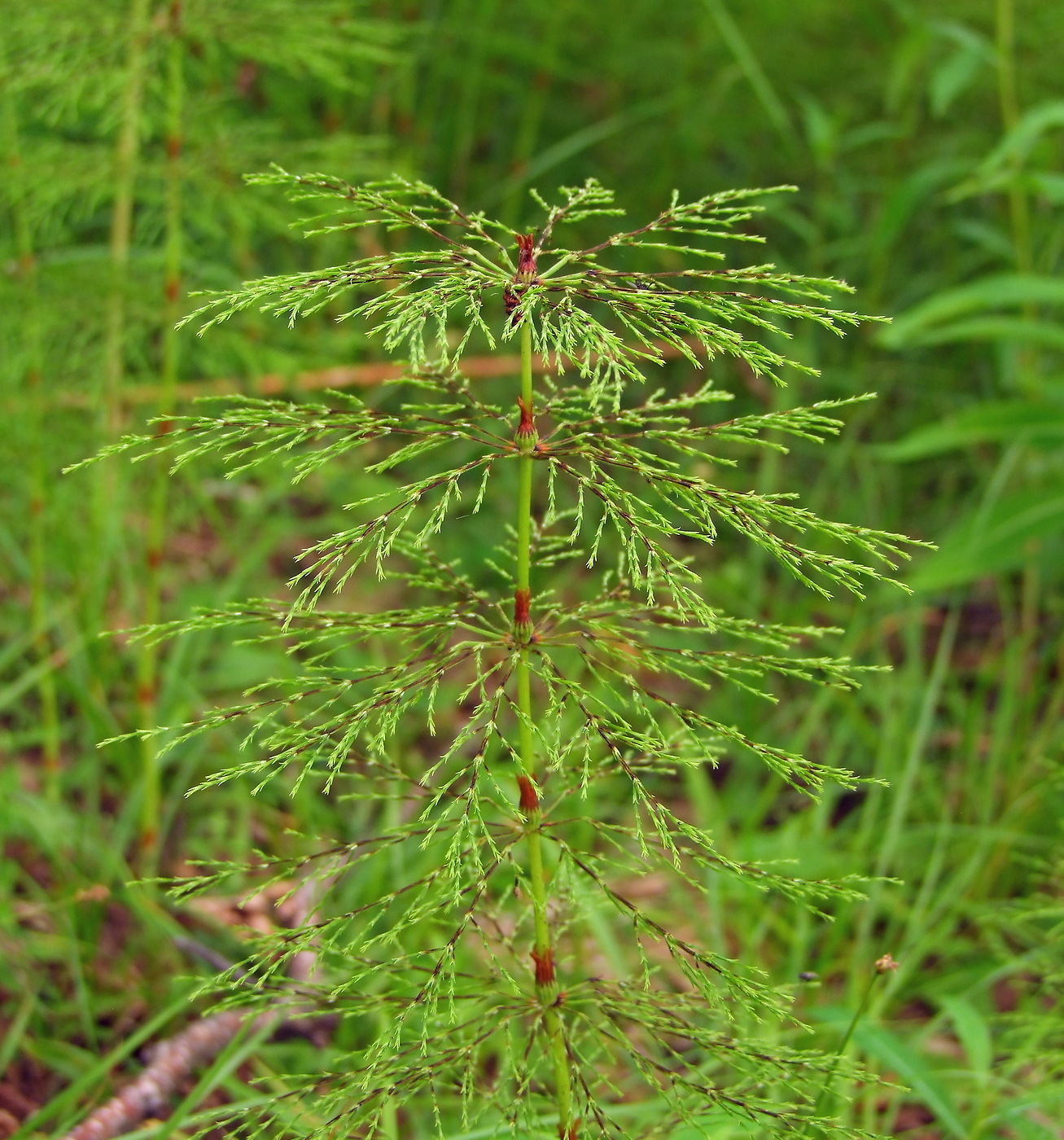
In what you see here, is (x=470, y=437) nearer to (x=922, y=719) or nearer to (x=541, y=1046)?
(x=541, y=1046)

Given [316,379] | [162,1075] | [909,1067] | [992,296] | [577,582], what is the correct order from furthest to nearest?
[316,379]
[577,582]
[992,296]
[162,1075]
[909,1067]

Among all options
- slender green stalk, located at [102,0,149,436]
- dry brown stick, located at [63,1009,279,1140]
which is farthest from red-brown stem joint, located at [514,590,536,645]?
slender green stalk, located at [102,0,149,436]

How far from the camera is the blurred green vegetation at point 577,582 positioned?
1874 mm

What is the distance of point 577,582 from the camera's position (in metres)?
3.09

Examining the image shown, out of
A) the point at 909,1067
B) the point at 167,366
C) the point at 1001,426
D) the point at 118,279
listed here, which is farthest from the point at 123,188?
the point at 909,1067

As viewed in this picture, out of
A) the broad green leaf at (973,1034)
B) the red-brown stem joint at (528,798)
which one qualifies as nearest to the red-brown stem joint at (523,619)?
the red-brown stem joint at (528,798)

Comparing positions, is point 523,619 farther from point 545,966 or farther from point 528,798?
point 545,966

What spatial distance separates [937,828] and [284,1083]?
1.26 m

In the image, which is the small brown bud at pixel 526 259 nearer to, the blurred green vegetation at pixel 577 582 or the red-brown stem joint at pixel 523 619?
the red-brown stem joint at pixel 523 619

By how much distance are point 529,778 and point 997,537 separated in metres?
1.64

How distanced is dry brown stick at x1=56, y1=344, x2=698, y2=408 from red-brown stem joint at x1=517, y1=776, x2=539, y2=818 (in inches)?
67.9

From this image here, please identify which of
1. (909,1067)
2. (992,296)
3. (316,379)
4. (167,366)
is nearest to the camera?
(909,1067)

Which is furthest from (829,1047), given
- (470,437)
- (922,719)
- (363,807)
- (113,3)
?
(113,3)

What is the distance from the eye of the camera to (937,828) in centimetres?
211
